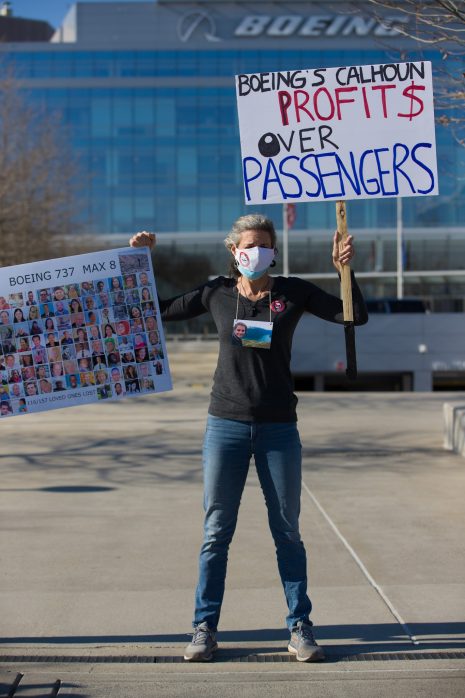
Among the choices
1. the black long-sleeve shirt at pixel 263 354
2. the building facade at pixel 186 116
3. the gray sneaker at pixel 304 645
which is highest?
the building facade at pixel 186 116

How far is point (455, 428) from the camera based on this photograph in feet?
36.6

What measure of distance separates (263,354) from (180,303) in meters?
0.59

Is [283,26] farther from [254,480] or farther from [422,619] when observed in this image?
[422,619]

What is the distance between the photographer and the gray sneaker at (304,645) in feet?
14.8

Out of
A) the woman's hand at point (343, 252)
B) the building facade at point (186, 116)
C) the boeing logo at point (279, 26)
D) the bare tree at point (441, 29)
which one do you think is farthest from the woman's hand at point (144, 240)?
the boeing logo at point (279, 26)

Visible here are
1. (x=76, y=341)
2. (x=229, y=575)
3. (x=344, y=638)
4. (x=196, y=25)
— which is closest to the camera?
(x=344, y=638)

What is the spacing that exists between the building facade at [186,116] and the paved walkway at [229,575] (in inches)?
1920

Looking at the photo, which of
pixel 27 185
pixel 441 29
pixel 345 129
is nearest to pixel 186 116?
pixel 27 185

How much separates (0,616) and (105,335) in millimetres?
1641

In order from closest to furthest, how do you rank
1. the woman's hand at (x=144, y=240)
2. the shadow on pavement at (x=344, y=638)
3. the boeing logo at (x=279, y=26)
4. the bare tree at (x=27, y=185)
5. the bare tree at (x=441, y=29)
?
the shadow on pavement at (x=344, y=638) → the woman's hand at (x=144, y=240) → the bare tree at (x=441, y=29) → the bare tree at (x=27, y=185) → the boeing logo at (x=279, y=26)

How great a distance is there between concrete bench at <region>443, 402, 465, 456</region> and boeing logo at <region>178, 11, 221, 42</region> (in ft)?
175

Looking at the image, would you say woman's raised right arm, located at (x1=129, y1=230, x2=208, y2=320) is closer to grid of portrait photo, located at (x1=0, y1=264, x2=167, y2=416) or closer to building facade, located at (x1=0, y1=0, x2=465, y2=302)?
grid of portrait photo, located at (x1=0, y1=264, x2=167, y2=416)

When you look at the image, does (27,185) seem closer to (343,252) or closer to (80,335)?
(80,335)

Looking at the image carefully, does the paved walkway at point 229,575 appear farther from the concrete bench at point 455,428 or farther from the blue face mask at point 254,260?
the blue face mask at point 254,260
